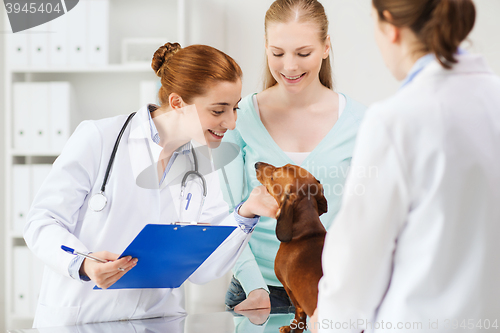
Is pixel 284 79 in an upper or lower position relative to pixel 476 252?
upper

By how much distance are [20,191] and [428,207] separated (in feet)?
8.05

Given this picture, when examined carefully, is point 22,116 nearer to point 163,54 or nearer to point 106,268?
point 163,54

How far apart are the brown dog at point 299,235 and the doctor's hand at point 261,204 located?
0.34 ft

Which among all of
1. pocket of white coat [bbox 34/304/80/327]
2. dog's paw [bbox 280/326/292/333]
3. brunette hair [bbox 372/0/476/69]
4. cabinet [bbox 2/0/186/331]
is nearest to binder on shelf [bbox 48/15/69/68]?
cabinet [bbox 2/0/186/331]

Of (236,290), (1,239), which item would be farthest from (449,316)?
(1,239)

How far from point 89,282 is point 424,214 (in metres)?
0.99

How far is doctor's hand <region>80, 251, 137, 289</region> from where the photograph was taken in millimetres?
1028

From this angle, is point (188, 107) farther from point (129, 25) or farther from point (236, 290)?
point (129, 25)

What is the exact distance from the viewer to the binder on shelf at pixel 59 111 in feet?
8.03

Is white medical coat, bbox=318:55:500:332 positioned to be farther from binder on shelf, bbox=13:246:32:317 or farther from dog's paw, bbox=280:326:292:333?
binder on shelf, bbox=13:246:32:317

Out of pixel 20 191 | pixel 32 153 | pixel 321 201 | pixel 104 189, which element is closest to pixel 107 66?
pixel 32 153

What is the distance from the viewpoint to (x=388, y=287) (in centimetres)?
67

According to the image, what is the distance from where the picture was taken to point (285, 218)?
91 cm

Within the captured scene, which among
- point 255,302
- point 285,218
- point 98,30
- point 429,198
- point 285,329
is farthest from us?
point 98,30
